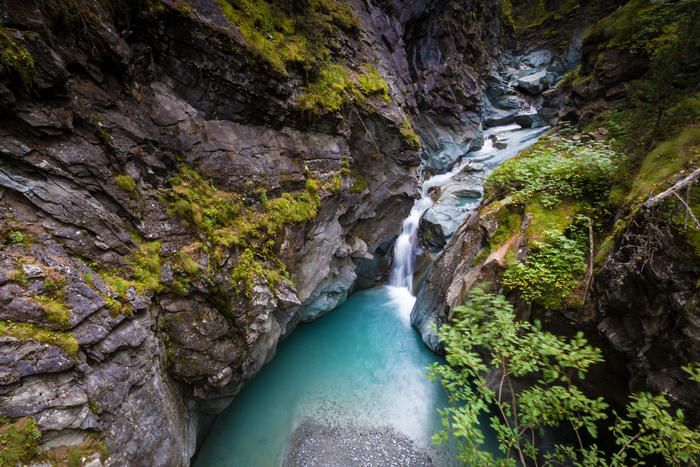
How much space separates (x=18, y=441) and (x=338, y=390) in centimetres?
665

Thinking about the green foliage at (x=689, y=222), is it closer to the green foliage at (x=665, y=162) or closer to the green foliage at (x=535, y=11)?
the green foliage at (x=665, y=162)

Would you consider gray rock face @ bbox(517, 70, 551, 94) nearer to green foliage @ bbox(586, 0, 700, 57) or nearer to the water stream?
green foliage @ bbox(586, 0, 700, 57)

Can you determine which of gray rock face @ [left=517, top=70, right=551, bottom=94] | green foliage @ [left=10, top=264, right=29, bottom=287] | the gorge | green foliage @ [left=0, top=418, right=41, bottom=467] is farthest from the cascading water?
green foliage @ [left=10, top=264, right=29, bottom=287]

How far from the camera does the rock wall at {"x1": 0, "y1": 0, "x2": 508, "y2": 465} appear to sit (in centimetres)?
356

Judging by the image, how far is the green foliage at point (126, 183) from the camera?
16.0 ft

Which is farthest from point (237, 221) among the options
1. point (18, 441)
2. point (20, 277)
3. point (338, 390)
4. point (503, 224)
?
point (503, 224)

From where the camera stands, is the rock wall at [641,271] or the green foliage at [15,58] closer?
the green foliage at [15,58]

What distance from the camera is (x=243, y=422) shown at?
7.29 metres

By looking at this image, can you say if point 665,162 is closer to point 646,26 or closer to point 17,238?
point 646,26

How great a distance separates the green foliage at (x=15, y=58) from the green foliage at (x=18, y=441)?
13.9 feet

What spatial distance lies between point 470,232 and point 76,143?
907 cm

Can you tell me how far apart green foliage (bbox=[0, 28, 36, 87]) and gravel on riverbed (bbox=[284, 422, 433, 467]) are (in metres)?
8.25

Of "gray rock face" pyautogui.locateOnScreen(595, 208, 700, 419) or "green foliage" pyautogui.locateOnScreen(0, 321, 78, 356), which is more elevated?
"green foliage" pyautogui.locateOnScreen(0, 321, 78, 356)

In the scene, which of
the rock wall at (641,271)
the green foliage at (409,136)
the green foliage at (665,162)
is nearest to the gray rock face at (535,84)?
the rock wall at (641,271)
